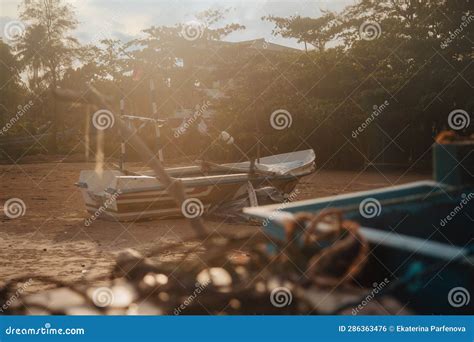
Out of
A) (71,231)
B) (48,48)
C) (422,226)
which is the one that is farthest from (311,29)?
(422,226)

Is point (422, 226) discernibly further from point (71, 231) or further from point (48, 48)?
point (48, 48)

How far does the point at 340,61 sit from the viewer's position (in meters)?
21.4

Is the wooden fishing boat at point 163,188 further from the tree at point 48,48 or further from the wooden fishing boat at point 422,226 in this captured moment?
the tree at point 48,48

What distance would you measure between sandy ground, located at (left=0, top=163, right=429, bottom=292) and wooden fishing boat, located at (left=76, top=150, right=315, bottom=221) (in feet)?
0.84

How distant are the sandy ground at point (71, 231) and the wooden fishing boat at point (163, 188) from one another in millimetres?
255

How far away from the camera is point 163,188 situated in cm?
971

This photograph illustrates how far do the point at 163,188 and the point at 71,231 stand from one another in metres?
1.62

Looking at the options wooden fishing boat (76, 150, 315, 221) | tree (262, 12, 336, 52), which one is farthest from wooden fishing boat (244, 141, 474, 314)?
tree (262, 12, 336, 52)

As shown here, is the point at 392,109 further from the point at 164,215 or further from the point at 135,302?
the point at 135,302

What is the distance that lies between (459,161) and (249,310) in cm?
140

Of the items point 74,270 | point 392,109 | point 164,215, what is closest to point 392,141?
point 392,109

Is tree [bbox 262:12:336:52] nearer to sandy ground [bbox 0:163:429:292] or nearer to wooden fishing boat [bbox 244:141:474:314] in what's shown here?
sandy ground [bbox 0:163:429:292]

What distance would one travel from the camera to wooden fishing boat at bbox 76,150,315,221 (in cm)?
965

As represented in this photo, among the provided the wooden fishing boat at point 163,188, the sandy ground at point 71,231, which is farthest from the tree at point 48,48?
the wooden fishing boat at point 163,188
